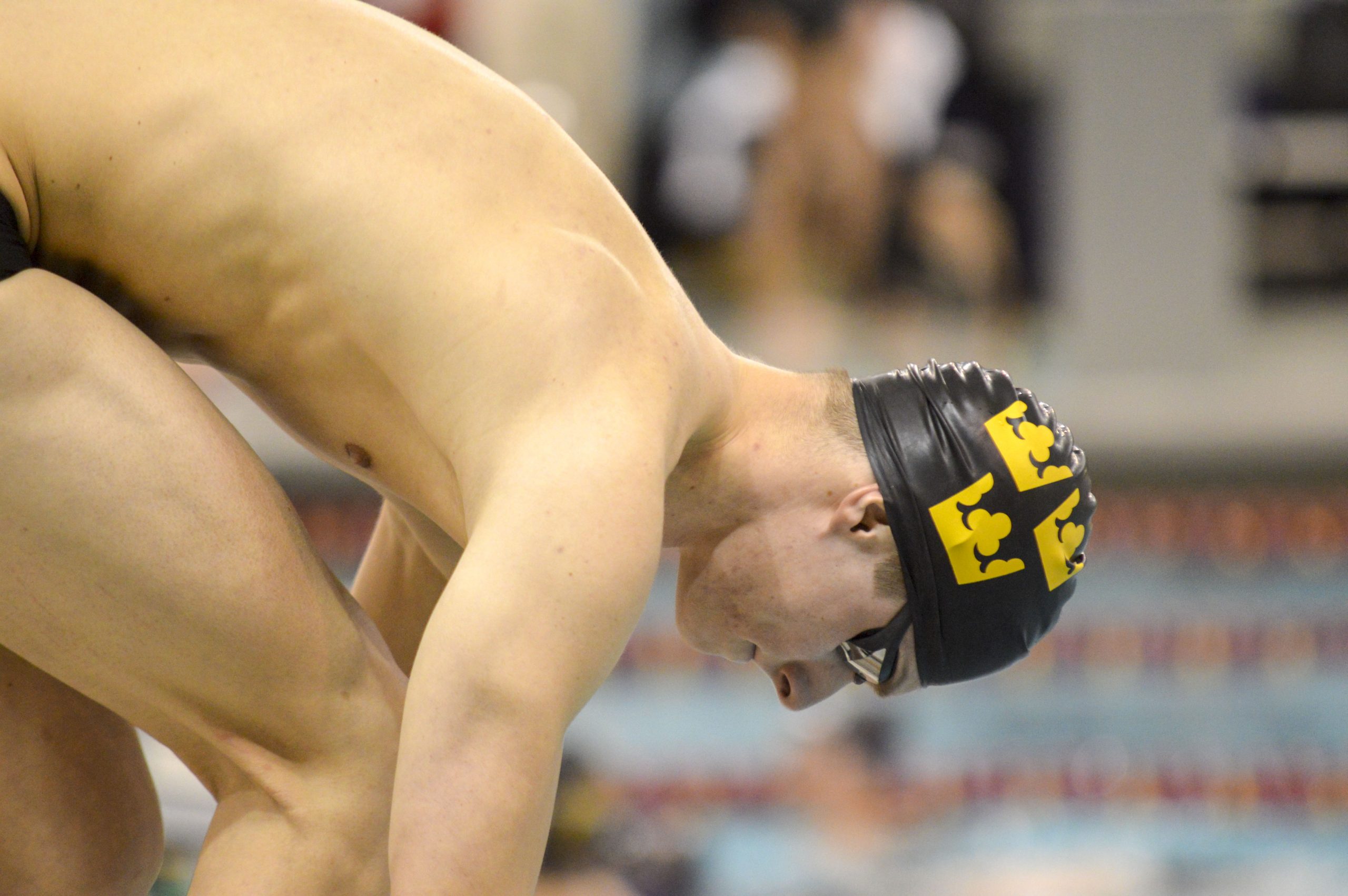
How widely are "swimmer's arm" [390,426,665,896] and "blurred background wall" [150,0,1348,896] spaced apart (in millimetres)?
4118

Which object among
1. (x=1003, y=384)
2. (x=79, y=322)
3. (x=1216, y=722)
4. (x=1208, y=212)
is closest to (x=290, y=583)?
(x=79, y=322)

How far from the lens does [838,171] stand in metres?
7.78

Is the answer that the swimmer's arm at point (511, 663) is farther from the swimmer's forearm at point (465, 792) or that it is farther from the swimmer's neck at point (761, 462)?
the swimmer's neck at point (761, 462)

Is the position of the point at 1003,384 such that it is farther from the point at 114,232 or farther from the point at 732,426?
the point at 114,232

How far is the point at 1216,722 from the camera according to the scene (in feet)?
20.4

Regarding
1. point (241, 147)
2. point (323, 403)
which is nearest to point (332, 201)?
point (241, 147)

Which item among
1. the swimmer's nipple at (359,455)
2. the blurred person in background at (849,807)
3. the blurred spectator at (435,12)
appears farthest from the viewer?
the blurred spectator at (435,12)

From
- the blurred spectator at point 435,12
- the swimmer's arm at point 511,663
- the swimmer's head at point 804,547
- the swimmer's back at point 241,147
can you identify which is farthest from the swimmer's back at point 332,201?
the blurred spectator at point 435,12

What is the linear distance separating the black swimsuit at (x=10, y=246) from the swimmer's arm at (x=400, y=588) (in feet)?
2.38

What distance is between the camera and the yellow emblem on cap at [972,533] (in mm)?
1875

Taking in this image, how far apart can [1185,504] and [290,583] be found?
6.21m

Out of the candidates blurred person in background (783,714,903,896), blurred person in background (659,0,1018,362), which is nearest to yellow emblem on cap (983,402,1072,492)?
blurred person in background (783,714,903,896)

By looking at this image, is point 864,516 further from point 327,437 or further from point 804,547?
point 327,437

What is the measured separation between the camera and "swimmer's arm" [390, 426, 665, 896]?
143 cm
